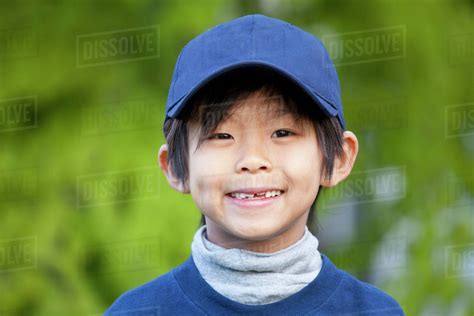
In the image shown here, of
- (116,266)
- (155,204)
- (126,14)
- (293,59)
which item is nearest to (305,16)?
(126,14)

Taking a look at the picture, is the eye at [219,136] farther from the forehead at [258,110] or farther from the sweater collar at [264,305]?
the sweater collar at [264,305]

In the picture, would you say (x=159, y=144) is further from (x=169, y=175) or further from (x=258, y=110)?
(x=258, y=110)

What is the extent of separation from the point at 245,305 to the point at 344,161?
351mm

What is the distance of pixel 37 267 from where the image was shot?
2871mm

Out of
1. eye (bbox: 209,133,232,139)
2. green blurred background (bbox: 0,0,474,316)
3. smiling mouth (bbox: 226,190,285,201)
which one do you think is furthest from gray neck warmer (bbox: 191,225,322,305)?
green blurred background (bbox: 0,0,474,316)

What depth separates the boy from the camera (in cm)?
174

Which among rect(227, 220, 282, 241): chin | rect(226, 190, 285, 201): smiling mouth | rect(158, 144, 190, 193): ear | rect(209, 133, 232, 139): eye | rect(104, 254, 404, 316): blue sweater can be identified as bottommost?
rect(104, 254, 404, 316): blue sweater

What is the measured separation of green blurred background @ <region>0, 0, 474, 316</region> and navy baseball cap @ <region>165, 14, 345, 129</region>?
1.00 m

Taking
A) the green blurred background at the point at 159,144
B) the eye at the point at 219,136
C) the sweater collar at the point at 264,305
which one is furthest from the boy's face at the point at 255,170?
the green blurred background at the point at 159,144

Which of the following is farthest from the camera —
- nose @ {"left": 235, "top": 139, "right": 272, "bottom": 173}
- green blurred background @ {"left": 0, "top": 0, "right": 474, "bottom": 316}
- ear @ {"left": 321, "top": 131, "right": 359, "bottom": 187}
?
green blurred background @ {"left": 0, "top": 0, "right": 474, "bottom": 316}

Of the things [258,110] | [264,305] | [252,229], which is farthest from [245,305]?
[258,110]

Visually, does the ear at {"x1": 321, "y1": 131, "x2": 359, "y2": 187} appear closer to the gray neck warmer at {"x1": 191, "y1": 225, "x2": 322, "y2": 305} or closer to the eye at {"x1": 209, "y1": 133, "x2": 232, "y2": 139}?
the gray neck warmer at {"x1": 191, "y1": 225, "x2": 322, "y2": 305}

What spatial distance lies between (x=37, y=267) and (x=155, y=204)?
410 millimetres

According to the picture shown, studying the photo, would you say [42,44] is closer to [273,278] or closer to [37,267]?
[37,267]
